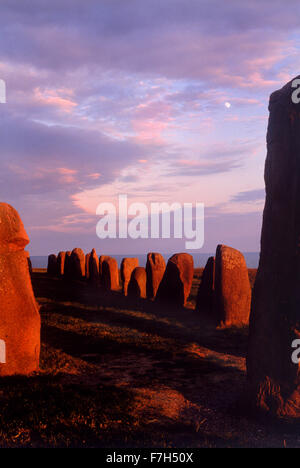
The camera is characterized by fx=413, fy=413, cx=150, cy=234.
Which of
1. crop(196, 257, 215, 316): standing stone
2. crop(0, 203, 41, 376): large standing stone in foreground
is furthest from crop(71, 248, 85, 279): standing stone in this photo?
crop(0, 203, 41, 376): large standing stone in foreground

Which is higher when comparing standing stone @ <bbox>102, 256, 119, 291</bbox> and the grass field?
standing stone @ <bbox>102, 256, 119, 291</bbox>

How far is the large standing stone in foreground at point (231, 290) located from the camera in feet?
44.9

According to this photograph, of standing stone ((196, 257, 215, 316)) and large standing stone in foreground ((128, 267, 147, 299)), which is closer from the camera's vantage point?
standing stone ((196, 257, 215, 316))

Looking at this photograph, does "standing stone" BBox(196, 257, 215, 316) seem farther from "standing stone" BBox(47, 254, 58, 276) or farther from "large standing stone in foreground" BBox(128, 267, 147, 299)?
"standing stone" BBox(47, 254, 58, 276)

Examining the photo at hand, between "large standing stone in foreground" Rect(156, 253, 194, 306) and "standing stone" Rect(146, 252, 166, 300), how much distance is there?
2.31 meters

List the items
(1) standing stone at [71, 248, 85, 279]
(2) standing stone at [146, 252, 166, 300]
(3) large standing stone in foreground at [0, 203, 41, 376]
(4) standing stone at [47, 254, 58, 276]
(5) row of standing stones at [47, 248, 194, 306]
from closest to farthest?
1. (3) large standing stone in foreground at [0, 203, 41, 376]
2. (5) row of standing stones at [47, 248, 194, 306]
3. (2) standing stone at [146, 252, 166, 300]
4. (1) standing stone at [71, 248, 85, 279]
5. (4) standing stone at [47, 254, 58, 276]

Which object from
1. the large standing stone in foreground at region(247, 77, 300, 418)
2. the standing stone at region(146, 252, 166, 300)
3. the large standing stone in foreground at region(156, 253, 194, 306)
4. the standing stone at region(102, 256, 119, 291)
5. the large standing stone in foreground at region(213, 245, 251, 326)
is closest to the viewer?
the large standing stone in foreground at region(247, 77, 300, 418)

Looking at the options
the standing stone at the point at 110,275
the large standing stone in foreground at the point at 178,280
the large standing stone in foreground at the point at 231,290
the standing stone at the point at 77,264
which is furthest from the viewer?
the standing stone at the point at 77,264

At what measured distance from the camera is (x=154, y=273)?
2116 cm

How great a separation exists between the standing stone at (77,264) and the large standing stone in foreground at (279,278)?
2895 centimetres

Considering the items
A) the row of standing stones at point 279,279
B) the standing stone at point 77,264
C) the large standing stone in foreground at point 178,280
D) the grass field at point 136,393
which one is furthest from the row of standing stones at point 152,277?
the row of standing stones at point 279,279

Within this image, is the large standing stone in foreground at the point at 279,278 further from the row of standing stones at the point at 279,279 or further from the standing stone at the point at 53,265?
the standing stone at the point at 53,265

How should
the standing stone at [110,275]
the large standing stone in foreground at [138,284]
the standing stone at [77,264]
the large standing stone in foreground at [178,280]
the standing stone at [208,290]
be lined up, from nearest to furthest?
the standing stone at [208,290] → the large standing stone in foreground at [178,280] → the large standing stone in foreground at [138,284] → the standing stone at [110,275] → the standing stone at [77,264]

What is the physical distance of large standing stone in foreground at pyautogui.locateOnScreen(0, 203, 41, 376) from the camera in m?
7.85
